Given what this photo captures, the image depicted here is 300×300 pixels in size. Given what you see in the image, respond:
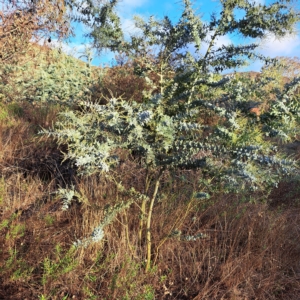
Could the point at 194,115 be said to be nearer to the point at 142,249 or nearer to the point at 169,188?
the point at 142,249

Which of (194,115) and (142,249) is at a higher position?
(194,115)

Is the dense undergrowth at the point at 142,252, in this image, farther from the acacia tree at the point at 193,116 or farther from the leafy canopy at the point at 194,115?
the leafy canopy at the point at 194,115

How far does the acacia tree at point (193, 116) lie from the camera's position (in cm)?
219

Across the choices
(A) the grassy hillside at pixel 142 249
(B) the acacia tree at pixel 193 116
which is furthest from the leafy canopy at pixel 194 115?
(A) the grassy hillside at pixel 142 249

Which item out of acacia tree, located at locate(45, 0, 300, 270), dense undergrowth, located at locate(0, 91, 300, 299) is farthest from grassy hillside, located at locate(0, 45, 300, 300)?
acacia tree, located at locate(45, 0, 300, 270)

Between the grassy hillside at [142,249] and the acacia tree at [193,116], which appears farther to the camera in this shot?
the grassy hillside at [142,249]

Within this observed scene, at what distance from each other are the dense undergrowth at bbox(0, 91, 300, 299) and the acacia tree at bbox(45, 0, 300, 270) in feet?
0.97

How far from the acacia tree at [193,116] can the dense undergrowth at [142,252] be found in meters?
0.30

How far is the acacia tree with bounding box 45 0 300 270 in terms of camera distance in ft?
7.20

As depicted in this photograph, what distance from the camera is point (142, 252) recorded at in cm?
285

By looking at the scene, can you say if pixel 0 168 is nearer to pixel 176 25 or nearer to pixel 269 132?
pixel 176 25

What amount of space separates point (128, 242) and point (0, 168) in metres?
2.59

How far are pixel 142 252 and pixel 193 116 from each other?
1199mm

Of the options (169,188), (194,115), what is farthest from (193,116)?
(169,188)
